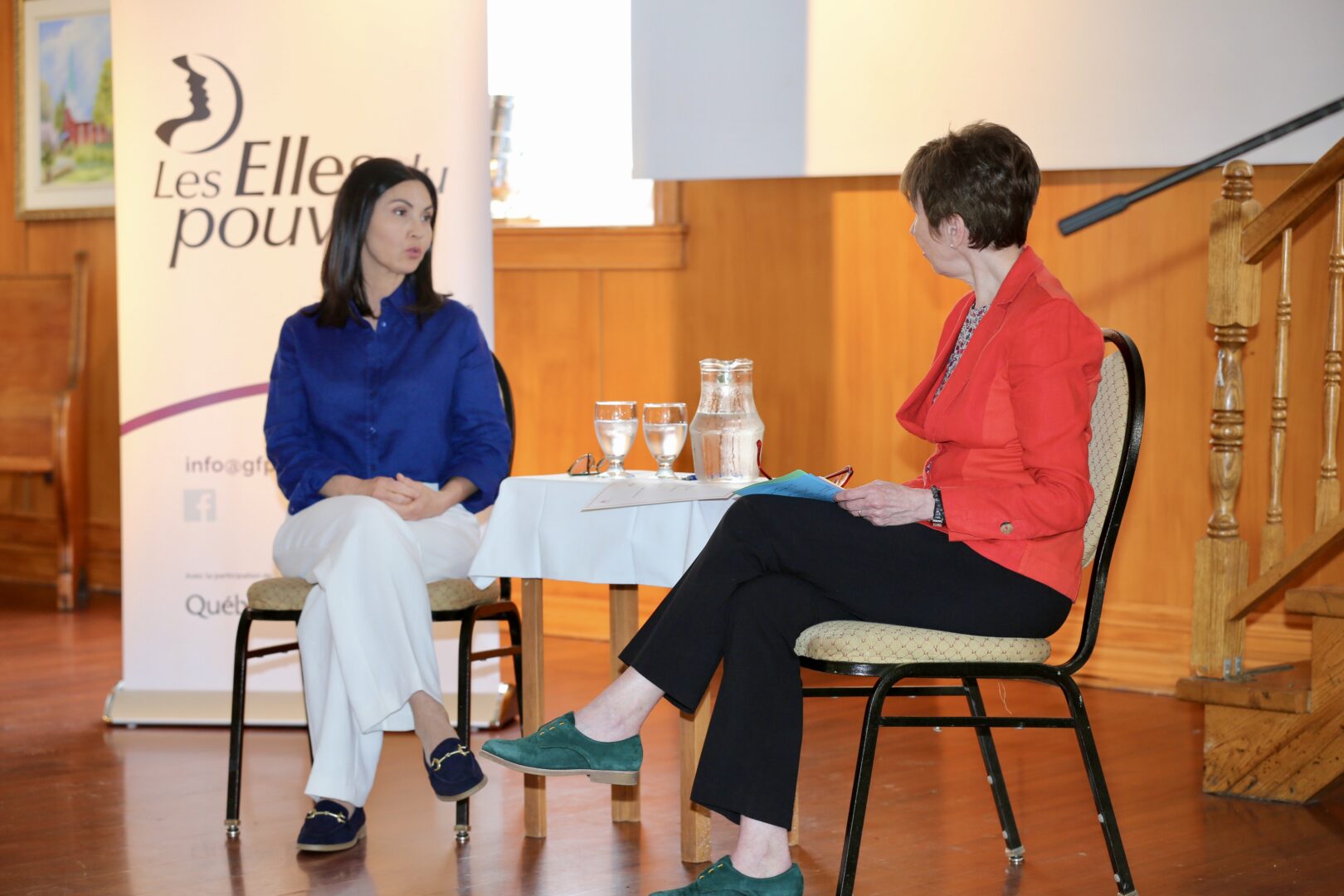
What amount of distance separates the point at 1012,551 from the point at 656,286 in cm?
307

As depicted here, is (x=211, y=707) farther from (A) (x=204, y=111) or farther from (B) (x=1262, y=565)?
(B) (x=1262, y=565)

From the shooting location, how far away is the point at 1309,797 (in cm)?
307

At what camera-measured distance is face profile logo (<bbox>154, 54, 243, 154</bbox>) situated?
12.7ft

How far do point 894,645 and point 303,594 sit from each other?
4.04 ft

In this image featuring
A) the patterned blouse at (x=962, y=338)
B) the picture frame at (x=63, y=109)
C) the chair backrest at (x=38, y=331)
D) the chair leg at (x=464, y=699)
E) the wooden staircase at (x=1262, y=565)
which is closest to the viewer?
the patterned blouse at (x=962, y=338)

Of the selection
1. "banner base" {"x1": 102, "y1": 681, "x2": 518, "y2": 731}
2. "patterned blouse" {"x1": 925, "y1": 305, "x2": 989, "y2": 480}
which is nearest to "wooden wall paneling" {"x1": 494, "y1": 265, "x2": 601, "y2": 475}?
"banner base" {"x1": 102, "y1": 681, "x2": 518, "y2": 731}

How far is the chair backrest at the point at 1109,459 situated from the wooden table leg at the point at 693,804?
658 millimetres

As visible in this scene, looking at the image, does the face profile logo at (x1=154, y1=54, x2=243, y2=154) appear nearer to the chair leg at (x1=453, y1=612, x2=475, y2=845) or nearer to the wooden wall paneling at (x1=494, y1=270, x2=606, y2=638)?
the wooden wall paneling at (x1=494, y1=270, x2=606, y2=638)

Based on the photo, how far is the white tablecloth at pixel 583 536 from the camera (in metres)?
2.48

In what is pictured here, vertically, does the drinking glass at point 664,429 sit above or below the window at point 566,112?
below

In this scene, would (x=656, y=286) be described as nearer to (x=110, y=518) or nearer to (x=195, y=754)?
(x=195, y=754)

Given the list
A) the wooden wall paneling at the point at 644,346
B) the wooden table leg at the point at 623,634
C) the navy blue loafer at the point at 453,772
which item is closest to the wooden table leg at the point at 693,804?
the wooden table leg at the point at 623,634

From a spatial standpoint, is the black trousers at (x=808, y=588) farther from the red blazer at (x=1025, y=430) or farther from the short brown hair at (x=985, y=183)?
the short brown hair at (x=985, y=183)

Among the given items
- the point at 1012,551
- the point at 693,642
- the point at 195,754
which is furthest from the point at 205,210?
the point at 1012,551
